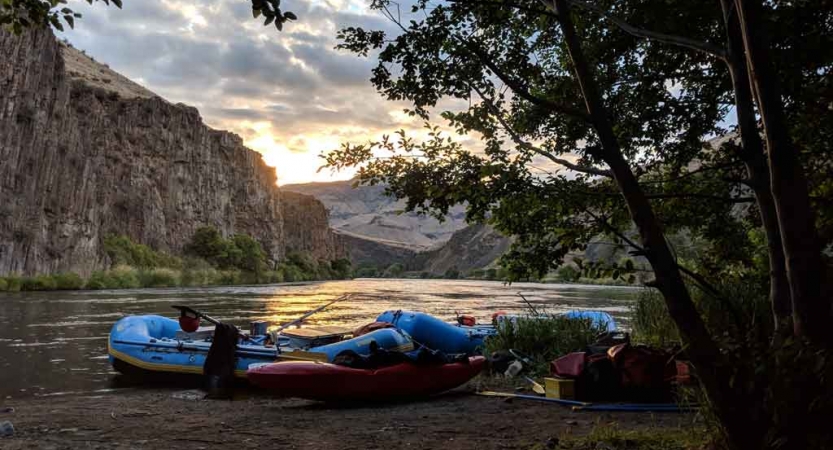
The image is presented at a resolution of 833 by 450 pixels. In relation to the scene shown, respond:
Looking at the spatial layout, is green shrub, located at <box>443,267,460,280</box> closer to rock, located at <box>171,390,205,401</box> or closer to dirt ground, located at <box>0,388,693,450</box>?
rock, located at <box>171,390,205,401</box>

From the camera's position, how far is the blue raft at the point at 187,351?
10.5 m

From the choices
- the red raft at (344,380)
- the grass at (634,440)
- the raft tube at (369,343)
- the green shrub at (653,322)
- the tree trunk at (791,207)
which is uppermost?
the tree trunk at (791,207)

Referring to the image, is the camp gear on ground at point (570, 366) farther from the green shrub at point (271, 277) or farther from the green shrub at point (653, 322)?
the green shrub at point (271, 277)

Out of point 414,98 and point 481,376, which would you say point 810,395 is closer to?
point 414,98

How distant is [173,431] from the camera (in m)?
6.34

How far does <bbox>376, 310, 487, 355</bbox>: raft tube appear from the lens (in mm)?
12852

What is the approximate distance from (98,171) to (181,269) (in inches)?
534

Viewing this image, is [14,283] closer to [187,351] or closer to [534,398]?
[187,351]

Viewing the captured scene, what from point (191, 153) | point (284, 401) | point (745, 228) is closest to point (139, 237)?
point (191, 153)

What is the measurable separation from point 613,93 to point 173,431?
20.4ft

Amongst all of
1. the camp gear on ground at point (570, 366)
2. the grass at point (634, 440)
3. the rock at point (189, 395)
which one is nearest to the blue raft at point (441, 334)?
the rock at point (189, 395)

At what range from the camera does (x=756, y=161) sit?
3.90 m

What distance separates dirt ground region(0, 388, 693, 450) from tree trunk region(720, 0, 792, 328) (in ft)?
6.14

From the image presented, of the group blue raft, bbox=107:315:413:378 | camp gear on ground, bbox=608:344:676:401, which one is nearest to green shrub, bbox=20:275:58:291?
blue raft, bbox=107:315:413:378
